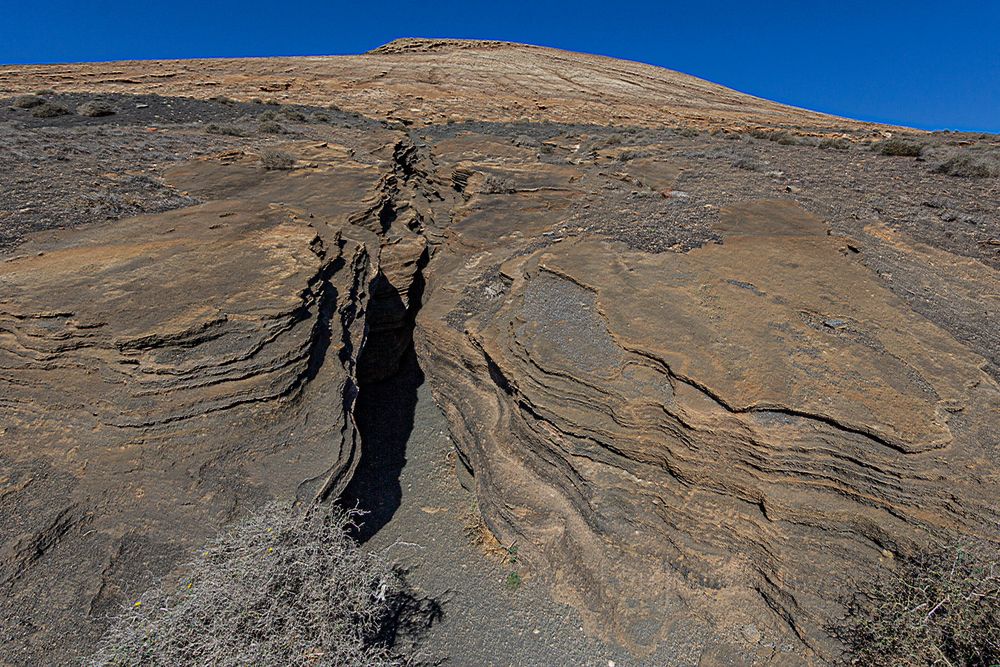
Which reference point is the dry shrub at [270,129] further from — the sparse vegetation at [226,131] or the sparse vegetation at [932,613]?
the sparse vegetation at [932,613]

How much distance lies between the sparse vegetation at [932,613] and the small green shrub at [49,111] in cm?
2085

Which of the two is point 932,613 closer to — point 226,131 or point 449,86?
point 226,131

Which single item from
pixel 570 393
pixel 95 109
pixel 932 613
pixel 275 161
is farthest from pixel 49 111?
pixel 932 613

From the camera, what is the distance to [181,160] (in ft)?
30.7

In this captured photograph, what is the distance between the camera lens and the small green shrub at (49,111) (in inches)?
555

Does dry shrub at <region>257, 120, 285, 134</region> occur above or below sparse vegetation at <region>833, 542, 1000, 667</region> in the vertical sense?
above

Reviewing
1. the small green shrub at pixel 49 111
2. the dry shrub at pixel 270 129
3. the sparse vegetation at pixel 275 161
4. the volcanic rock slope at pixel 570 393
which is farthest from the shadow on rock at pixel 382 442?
the small green shrub at pixel 49 111

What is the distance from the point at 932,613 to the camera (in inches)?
114

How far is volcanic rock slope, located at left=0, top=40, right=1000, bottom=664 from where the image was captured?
3.33 m

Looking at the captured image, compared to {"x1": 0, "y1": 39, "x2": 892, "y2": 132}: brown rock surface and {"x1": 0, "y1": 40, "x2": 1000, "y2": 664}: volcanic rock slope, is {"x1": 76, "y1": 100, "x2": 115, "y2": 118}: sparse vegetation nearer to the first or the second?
{"x1": 0, "y1": 39, "x2": 892, "y2": 132}: brown rock surface

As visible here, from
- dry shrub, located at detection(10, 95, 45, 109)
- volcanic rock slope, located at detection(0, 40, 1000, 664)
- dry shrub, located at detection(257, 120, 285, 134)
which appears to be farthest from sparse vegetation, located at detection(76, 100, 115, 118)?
volcanic rock slope, located at detection(0, 40, 1000, 664)

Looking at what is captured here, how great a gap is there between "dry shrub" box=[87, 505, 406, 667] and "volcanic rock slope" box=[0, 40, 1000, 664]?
0.24 meters

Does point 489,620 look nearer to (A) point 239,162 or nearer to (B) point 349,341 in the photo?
(B) point 349,341

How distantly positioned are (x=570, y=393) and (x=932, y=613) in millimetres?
2670
